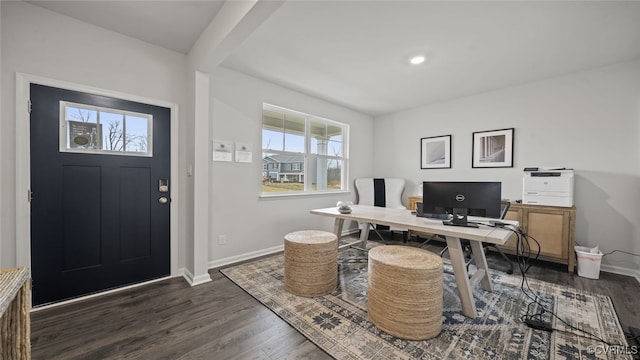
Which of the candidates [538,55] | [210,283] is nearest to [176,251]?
[210,283]

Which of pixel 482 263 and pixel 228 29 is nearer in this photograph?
pixel 228 29

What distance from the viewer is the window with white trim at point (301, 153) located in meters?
3.62

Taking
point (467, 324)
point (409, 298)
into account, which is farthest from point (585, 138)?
point (409, 298)

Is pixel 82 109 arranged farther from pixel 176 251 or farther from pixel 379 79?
pixel 379 79

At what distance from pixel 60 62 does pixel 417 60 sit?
3.54 m

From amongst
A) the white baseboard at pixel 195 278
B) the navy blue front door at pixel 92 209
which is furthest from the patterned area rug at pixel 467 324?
the navy blue front door at pixel 92 209

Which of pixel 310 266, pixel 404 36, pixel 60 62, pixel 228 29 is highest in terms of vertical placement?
pixel 404 36

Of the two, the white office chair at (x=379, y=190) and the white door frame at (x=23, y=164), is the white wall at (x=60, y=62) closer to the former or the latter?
the white door frame at (x=23, y=164)

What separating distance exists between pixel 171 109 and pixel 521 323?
3.86m

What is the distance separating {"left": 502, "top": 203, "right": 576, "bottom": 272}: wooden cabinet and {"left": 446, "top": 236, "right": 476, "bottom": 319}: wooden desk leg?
194 cm

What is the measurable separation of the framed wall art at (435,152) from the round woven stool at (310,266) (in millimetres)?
3030

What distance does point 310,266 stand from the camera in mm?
2264

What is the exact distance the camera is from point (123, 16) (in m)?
2.12

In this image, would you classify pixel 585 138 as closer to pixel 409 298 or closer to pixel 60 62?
pixel 409 298
